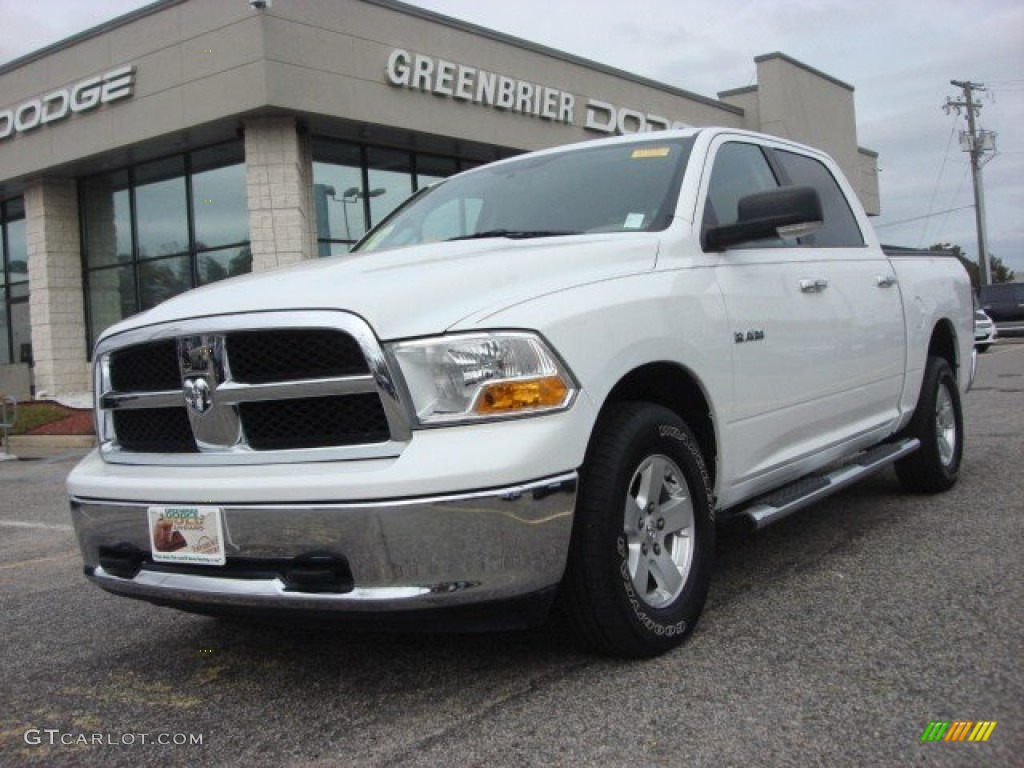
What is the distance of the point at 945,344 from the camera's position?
5.96 meters

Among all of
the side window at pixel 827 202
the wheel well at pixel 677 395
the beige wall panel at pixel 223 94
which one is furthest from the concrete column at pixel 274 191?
the wheel well at pixel 677 395

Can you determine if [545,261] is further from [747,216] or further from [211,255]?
[211,255]

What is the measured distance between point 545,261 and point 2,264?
21.8m

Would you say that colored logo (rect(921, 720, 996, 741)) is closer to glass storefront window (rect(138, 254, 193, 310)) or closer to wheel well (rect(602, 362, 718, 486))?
wheel well (rect(602, 362, 718, 486))

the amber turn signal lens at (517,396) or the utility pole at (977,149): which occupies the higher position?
the utility pole at (977,149)

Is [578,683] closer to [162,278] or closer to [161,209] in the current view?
[162,278]

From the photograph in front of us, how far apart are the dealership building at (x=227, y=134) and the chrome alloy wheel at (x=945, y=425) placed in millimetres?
11816

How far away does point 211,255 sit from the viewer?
1745cm

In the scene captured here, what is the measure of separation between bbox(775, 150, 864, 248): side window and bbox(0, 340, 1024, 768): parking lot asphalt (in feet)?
4.93

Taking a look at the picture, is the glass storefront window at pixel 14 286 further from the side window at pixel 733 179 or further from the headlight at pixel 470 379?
the headlight at pixel 470 379

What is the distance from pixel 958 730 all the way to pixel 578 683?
104 cm

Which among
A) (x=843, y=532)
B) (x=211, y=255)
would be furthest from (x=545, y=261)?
(x=211, y=255)

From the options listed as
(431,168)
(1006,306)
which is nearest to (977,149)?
(1006,306)

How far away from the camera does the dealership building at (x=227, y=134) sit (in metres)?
15.4
